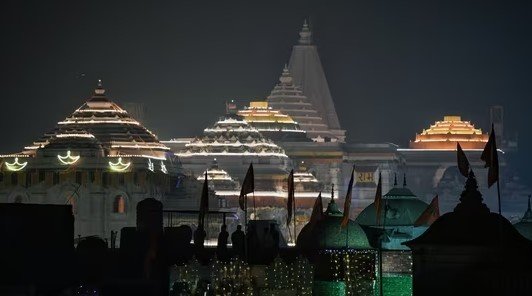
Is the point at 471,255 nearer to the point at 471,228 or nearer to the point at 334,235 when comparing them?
the point at 471,228

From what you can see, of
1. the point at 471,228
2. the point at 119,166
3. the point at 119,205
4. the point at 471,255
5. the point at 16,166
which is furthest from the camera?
the point at 16,166

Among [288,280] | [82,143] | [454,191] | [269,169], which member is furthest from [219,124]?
[288,280]

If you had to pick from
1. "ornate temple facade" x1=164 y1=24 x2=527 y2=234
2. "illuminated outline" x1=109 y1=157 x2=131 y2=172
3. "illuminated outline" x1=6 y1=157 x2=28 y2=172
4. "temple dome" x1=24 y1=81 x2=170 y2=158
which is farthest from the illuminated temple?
"illuminated outline" x1=109 y1=157 x2=131 y2=172

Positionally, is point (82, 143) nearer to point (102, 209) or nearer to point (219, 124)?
point (102, 209)

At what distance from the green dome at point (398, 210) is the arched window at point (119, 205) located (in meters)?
50.6

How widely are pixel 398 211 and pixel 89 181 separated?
190ft

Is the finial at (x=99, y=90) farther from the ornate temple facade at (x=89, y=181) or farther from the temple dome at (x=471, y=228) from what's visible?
the temple dome at (x=471, y=228)

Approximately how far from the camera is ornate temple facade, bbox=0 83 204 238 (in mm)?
130375

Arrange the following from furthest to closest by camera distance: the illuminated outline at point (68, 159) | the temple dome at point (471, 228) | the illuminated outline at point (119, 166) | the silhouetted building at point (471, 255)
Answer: the illuminated outline at point (119, 166) → the illuminated outline at point (68, 159) → the temple dome at point (471, 228) → the silhouetted building at point (471, 255)

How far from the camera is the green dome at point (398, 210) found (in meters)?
76.3

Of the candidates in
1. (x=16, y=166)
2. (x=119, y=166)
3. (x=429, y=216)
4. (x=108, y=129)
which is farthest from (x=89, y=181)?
(x=429, y=216)

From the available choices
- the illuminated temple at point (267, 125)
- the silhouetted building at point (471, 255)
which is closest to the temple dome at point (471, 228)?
the silhouetted building at point (471, 255)

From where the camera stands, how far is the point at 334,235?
65.4m

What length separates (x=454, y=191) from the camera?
19025cm
